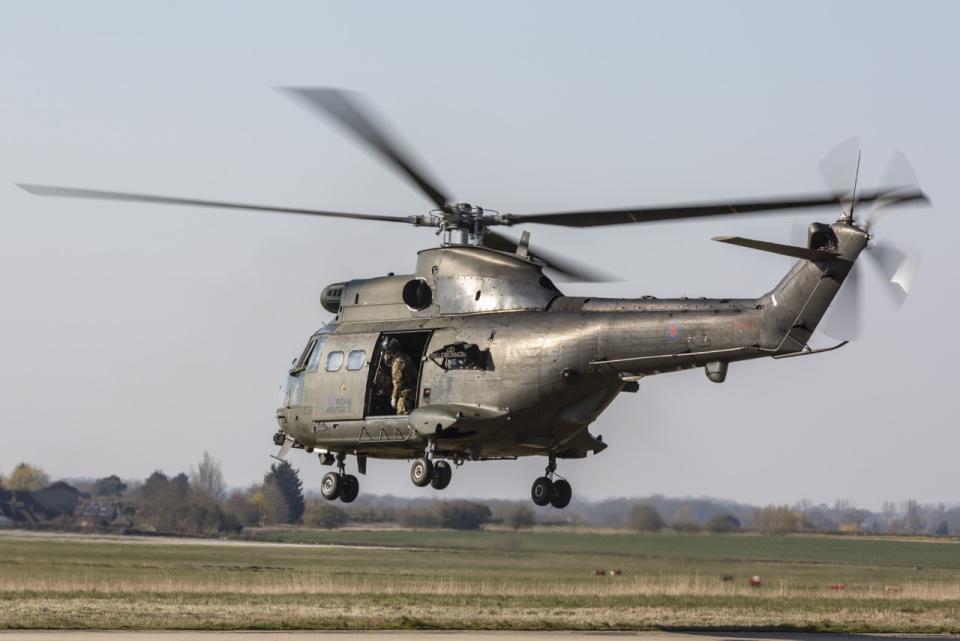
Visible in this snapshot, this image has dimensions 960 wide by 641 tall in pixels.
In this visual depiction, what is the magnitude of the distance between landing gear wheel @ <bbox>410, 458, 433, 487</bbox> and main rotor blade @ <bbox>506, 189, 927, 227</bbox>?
5136 millimetres

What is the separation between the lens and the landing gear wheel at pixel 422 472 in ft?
87.8

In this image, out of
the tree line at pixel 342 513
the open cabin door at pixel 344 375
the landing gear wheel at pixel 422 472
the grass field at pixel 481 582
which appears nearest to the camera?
the landing gear wheel at pixel 422 472

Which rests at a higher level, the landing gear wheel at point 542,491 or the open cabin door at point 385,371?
the open cabin door at point 385,371

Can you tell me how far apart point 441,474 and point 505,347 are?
2.81m

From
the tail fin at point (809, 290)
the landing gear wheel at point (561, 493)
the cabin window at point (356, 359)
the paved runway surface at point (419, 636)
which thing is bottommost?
the paved runway surface at point (419, 636)

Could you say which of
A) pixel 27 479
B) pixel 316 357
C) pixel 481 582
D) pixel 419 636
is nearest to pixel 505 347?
pixel 316 357

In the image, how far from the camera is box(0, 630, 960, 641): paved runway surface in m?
26.9

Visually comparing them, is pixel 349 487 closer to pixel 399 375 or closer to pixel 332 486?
pixel 332 486

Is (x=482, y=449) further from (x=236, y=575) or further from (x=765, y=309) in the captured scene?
(x=236, y=575)

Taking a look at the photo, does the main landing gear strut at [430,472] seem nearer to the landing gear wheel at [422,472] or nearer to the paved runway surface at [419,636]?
the landing gear wheel at [422,472]

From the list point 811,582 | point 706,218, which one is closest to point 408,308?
point 706,218

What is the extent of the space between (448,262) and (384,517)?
7148cm

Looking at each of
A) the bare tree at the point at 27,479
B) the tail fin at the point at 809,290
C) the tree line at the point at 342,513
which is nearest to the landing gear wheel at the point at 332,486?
the tail fin at the point at 809,290

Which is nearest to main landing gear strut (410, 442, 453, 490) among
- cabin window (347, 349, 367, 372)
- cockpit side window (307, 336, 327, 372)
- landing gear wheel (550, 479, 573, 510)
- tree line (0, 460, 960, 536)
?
landing gear wheel (550, 479, 573, 510)
